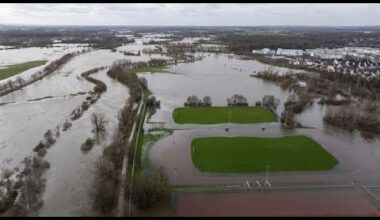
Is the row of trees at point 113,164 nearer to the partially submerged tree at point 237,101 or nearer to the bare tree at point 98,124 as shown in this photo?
the bare tree at point 98,124

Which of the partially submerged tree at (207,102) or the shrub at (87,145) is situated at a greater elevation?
the partially submerged tree at (207,102)

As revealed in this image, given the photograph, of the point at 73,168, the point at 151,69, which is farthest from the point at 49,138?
the point at 151,69

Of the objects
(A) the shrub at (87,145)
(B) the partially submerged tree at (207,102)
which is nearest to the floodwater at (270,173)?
(B) the partially submerged tree at (207,102)

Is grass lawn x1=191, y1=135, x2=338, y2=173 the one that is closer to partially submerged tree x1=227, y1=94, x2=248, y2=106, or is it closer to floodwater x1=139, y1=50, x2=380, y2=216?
floodwater x1=139, y1=50, x2=380, y2=216

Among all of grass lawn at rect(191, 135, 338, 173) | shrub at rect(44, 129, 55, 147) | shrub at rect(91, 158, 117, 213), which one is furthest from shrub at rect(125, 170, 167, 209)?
shrub at rect(44, 129, 55, 147)

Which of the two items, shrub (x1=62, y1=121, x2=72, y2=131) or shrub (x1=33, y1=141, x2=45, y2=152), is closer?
shrub (x1=33, y1=141, x2=45, y2=152)

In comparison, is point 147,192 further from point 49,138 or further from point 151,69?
point 151,69
